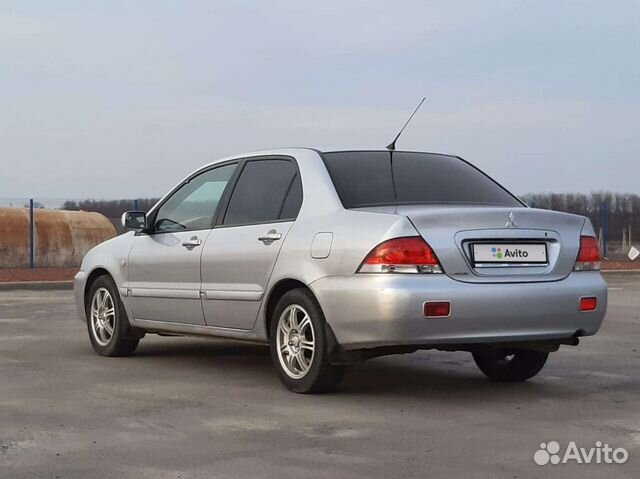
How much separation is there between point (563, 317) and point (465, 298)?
2.36 ft

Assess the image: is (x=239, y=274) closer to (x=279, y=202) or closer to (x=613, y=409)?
(x=279, y=202)

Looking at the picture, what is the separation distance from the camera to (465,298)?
5934 millimetres

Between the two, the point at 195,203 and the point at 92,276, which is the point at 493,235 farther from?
the point at 92,276

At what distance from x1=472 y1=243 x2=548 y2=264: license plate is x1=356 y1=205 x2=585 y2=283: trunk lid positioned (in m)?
0.02

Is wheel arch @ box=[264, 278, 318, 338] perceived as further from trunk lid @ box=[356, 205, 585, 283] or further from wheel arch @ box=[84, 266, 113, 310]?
wheel arch @ box=[84, 266, 113, 310]

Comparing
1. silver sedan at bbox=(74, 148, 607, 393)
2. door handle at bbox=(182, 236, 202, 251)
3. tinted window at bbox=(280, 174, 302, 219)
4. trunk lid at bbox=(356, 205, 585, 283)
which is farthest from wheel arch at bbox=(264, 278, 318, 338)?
door handle at bbox=(182, 236, 202, 251)

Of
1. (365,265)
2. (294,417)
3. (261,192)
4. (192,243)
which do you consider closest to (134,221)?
(192,243)

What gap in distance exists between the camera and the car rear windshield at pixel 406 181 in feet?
22.0

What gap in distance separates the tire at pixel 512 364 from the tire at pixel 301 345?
1.29 m

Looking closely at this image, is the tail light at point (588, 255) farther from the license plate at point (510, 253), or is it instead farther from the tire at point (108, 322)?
the tire at point (108, 322)

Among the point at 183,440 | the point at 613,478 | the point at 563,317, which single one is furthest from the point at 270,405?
the point at 613,478

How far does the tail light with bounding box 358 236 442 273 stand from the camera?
234 inches
